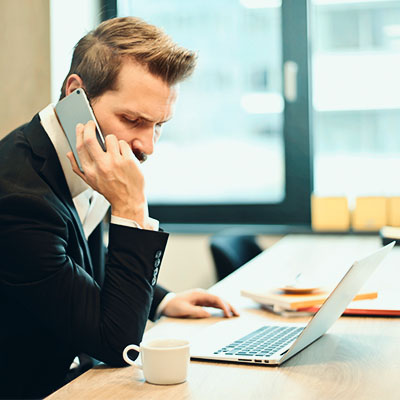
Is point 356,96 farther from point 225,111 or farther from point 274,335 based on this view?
point 274,335

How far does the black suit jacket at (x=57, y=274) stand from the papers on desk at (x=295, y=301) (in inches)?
14.1

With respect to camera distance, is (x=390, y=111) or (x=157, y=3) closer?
(x=390, y=111)

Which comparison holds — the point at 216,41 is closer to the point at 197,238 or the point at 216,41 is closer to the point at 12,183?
the point at 197,238

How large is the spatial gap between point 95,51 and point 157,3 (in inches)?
93.3

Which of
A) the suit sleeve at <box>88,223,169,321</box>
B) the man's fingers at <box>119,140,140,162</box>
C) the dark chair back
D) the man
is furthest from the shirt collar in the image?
the dark chair back

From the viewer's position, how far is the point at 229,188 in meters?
3.52

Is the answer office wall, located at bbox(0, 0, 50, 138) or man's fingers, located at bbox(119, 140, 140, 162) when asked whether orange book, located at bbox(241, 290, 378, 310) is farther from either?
office wall, located at bbox(0, 0, 50, 138)

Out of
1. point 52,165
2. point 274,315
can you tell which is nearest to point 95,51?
point 52,165

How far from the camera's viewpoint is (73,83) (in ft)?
4.53

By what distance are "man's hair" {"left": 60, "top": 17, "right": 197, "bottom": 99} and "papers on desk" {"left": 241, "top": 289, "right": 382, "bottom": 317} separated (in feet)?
1.74

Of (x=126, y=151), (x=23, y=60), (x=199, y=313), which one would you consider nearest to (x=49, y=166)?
(x=126, y=151)

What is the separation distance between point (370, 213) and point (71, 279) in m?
2.25

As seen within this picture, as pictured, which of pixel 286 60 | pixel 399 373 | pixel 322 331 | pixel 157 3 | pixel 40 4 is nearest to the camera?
pixel 399 373

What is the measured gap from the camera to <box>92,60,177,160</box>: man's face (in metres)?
1.33
